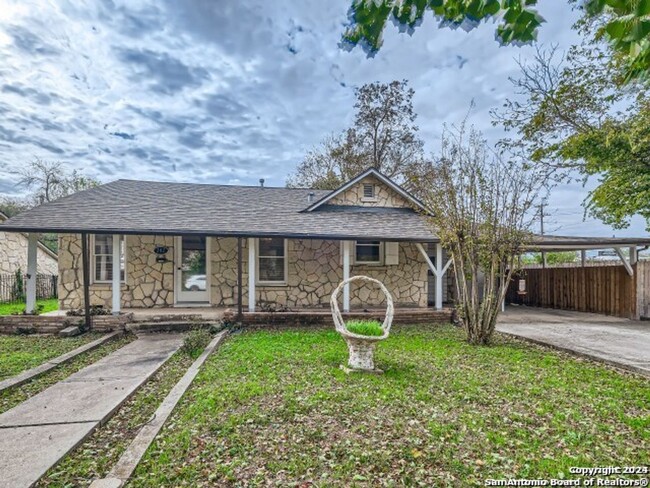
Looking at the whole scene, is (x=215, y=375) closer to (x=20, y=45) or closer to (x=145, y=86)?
(x=20, y=45)

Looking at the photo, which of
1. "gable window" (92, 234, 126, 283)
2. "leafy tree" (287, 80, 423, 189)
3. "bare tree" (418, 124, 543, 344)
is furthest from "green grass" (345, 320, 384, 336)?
"leafy tree" (287, 80, 423, 189)

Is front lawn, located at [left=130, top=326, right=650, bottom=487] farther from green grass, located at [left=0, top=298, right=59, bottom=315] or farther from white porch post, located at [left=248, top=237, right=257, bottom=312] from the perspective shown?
green grass, located at [left=0, top=298, right=59, bottom=315]

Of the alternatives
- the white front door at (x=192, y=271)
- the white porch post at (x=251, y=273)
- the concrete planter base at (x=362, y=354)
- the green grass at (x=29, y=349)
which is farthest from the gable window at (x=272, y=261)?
the concrete planter base at (x=362, y=354)

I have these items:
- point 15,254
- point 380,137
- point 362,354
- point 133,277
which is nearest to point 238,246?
point 133,277

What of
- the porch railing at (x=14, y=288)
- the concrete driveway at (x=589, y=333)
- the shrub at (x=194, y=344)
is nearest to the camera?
the concrete driveway at (x=589, y=333)

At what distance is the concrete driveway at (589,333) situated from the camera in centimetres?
627

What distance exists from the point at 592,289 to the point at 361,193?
8.48 m

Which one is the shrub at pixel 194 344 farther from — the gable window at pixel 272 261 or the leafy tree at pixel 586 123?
the leafy tree at pixel 586 123

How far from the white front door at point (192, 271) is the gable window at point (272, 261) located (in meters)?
1.55

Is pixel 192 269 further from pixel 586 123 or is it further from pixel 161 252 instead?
pixel 586 123

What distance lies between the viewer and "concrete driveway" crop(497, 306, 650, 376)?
6.27m

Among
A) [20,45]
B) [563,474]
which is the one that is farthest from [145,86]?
[563,474]

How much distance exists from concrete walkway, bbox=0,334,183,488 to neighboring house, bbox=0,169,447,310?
3802mm

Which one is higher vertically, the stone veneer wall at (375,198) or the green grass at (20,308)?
the stone veneer wall at (375,198)
